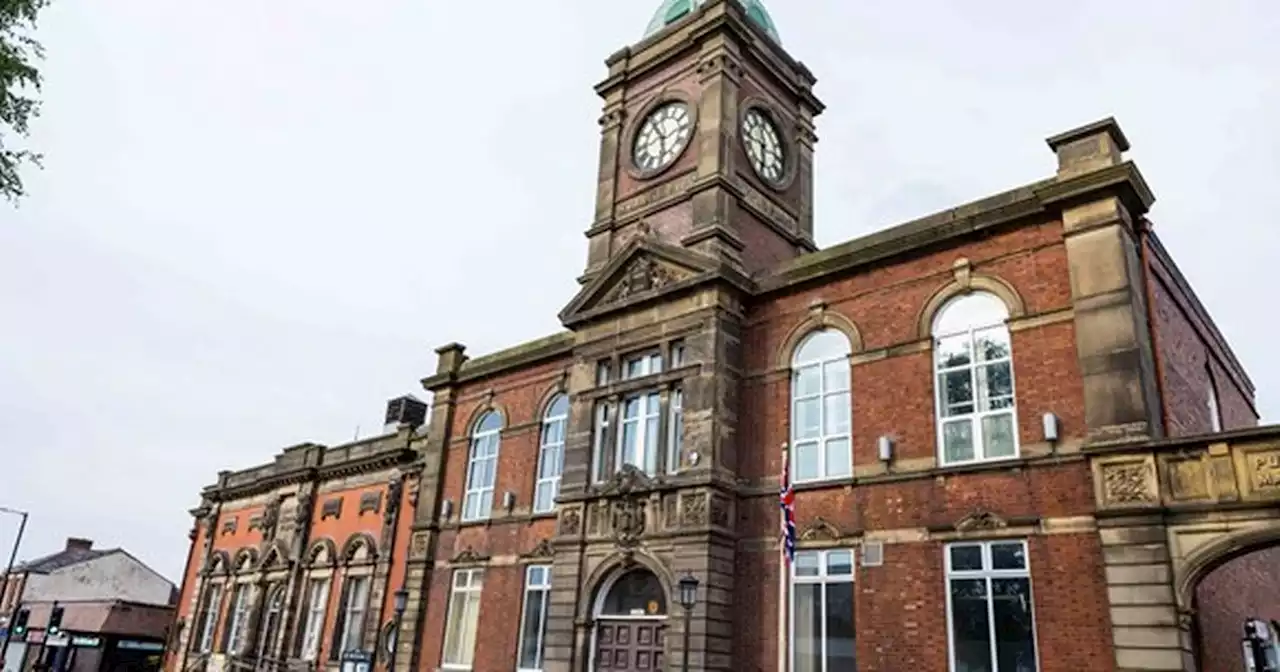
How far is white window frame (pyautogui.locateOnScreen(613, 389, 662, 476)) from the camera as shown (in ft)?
57.6

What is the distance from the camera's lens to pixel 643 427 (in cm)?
1806

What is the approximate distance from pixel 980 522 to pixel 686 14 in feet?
47.6

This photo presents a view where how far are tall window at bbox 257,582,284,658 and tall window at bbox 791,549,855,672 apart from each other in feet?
66.9

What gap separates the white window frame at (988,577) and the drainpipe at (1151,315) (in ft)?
9.01

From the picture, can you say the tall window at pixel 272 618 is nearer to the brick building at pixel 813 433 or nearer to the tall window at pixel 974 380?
the brick building at pixel 813 433

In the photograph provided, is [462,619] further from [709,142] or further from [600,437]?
[709,142]

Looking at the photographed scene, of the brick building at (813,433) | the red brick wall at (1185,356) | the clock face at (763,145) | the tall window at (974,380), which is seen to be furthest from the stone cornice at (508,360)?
the red brick wall at (1185,356)

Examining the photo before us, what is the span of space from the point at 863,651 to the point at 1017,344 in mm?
5352

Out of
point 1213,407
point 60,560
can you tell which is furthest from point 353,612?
point 60,560

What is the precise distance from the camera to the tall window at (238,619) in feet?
101

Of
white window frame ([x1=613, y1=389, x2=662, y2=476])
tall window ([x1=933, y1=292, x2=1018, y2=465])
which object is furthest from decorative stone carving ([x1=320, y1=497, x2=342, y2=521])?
tall window ([x1=933, y1=292, x2=1018, y2=465])

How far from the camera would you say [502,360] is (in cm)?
2280

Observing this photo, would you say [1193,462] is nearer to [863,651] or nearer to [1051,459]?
[1051,459]

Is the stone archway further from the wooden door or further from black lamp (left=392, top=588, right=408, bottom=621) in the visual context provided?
black lamp (left=392, top=588, right=408, bottom=621)
